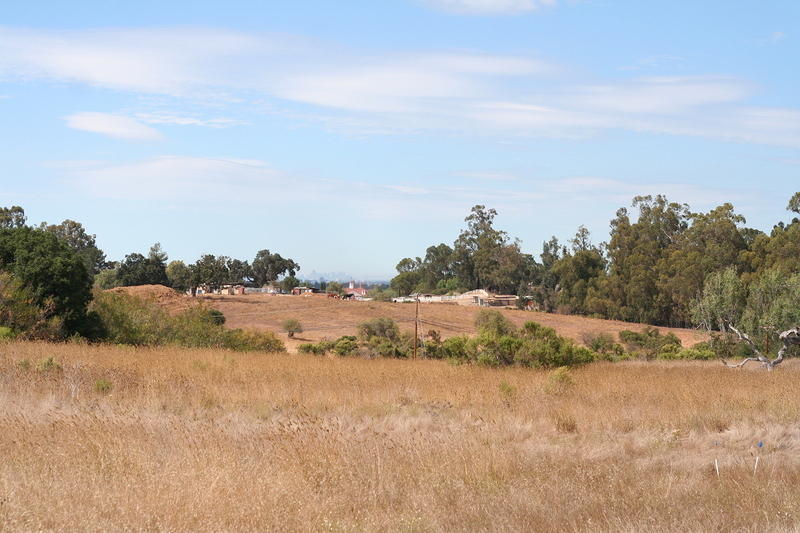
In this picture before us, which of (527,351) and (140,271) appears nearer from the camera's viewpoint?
(527,351)

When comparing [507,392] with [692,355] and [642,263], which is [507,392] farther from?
[642,263]

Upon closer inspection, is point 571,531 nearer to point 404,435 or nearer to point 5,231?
point 404,435

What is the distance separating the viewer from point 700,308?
2795cm

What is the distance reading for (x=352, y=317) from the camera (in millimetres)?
62094

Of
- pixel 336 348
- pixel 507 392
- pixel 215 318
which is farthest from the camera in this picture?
pixel 215 318

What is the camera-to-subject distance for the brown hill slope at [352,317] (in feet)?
181

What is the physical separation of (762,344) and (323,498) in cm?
2855

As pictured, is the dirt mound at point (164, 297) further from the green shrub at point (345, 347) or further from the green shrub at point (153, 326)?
the green shrub at point (345, 347)

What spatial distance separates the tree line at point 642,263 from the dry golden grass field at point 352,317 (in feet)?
12.1

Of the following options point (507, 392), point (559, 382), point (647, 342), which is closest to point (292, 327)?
point (647, 342)

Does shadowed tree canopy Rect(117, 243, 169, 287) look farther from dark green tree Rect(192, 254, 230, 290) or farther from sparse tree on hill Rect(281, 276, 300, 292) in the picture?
sparse tree on hill Rect(281, 276, 300, 292)

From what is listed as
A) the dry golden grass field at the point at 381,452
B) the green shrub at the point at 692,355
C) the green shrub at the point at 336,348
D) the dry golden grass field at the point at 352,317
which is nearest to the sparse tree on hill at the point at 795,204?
the dry golden grass field at the point at 352,317

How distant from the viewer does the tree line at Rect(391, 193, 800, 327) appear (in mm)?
59750

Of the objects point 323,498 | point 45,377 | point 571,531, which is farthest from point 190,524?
point 45,377
